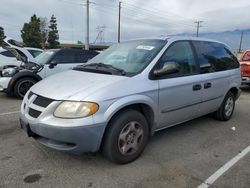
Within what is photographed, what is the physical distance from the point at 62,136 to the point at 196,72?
2508 mm

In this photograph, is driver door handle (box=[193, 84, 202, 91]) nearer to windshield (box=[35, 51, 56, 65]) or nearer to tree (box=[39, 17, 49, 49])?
windshield (box=[35, 51, 56, 65])

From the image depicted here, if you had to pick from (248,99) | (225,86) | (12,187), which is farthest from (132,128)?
(248,99)

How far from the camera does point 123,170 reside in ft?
10.9

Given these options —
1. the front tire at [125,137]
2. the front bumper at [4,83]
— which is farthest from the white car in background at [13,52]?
the front tire at [125,137]

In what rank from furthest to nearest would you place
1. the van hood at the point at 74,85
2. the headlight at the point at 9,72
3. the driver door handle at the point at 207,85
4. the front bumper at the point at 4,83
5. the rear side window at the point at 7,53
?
the rear side window at the point at 7,53
the headlight at the point at 9,72
the front bumper at the point at 4,83
the driver door handle at the point at 207,85
the van hood at the point at 74,85

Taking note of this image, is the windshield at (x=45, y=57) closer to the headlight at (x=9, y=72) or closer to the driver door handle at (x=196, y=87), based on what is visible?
the headlight at (x=9, y=72)

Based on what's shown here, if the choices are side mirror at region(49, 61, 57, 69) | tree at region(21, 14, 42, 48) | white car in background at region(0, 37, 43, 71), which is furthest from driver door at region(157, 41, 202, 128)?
tree at region(21, 14, 42, 48)

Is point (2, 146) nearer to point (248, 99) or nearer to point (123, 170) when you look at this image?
point (123, 170)

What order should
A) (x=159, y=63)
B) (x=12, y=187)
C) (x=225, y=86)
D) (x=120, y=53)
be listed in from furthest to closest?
(x=225, y=86)
(x=120, y=53)
(x=159, y=63)
(x=12, y=187)

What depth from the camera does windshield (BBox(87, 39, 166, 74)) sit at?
147 inches

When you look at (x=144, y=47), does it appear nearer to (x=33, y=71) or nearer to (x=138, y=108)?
(x=138, y=108)

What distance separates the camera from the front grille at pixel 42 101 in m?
3.12

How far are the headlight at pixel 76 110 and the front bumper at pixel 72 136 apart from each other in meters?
0.13

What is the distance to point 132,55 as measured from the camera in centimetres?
405
